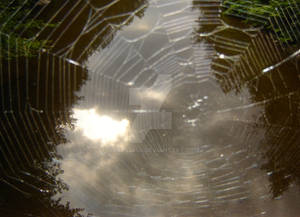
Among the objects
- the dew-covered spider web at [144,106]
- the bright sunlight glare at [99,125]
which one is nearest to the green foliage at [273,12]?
the dew-covered spider web at [144,106]

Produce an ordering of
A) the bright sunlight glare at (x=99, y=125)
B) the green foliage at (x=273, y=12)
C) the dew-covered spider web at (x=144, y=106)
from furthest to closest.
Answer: the bright sunlight glare at (x=99, y=125)
the green foliage at (x=273, y=12)
the dew-covered spider web at (x=144, y=106)

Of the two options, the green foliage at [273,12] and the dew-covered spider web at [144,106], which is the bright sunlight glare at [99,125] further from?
the green foliage at [273,12]

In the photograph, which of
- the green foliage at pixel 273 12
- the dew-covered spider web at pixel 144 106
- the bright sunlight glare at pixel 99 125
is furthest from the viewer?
the bright sunlight glare at pixel 99 125

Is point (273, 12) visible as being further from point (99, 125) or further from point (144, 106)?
point (99, 125)

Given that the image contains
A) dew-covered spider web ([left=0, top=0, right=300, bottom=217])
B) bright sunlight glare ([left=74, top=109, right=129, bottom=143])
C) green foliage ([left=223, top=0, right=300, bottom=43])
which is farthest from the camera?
bright sunlight glare ([left=74, top=109, right=129, bottom=143])

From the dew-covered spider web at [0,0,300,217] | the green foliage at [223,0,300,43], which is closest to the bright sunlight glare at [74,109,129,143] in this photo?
the dew-covered spider web at [0,0,300,217]

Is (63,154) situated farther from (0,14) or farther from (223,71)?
(223,71)

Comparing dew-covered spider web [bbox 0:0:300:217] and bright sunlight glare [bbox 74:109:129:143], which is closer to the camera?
dew-covered spider web [bbox 0:0:300:217]

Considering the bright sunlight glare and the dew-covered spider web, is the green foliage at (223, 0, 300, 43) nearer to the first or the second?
the dew-covered spider web
